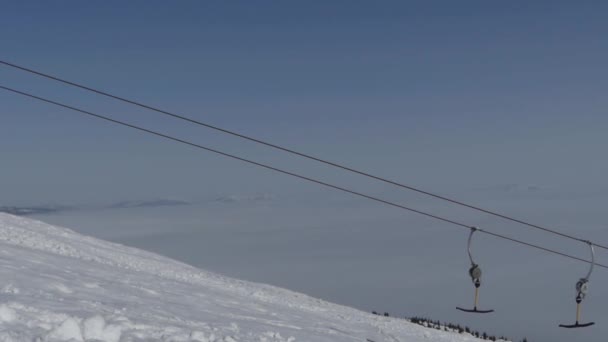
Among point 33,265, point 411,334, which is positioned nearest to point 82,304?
point 33,265

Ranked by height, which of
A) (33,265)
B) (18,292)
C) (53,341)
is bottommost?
(53,341)

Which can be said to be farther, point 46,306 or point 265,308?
point 265,308

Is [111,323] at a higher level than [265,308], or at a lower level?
lower

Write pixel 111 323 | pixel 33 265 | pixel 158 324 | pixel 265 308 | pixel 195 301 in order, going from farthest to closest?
pixel 265 308
pixel 195 301
pixel 33 265
pixel 158 324
pixel 111 323

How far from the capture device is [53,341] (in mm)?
12156

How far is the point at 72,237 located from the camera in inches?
2071

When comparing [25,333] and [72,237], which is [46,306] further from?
[72,237]

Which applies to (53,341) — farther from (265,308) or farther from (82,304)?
(265,308)

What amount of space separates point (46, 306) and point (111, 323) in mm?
1507

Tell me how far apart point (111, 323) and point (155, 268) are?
3286 centimetres

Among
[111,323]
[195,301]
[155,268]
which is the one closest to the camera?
[111,323]

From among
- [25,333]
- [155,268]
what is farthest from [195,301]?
[155,268]

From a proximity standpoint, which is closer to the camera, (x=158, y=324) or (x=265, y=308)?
(x=158, y=324)

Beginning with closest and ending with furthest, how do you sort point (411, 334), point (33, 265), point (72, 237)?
point (33, 265), point (411, 334), point (72, 237)
